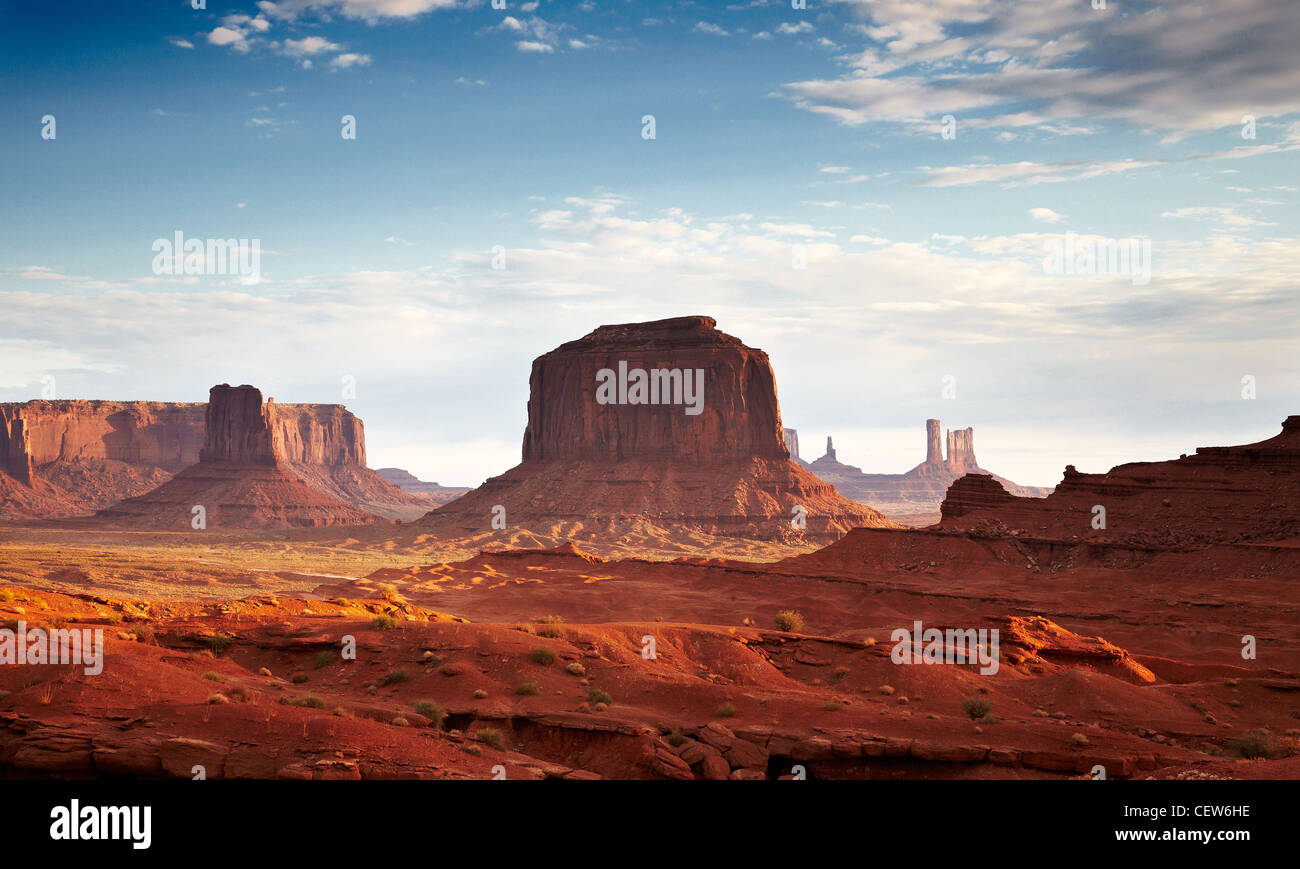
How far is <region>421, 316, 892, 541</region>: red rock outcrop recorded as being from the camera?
102 m

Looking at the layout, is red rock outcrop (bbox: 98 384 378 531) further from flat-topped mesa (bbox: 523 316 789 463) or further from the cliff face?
the cliff face

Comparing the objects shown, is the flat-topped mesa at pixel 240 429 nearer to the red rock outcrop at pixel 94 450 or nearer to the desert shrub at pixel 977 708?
the red rock outcrop at pixel 94 450

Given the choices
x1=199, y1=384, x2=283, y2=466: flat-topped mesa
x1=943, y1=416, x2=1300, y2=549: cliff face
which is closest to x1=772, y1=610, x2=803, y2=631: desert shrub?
x1=943, y1=416, x2=1300, y2=549: cliff face

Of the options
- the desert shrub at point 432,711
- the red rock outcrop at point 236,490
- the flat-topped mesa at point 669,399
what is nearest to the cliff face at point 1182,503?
the desert shrub at point 432,711

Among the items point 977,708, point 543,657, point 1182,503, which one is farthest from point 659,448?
point 977,708

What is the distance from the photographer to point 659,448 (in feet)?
365

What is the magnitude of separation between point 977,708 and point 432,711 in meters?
10.2

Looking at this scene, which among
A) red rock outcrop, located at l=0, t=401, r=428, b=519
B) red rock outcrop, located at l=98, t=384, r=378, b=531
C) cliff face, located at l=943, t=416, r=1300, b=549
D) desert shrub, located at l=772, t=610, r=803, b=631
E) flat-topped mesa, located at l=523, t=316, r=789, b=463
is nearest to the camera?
desert shrub, located at l=772, t=610, r=803, b=631

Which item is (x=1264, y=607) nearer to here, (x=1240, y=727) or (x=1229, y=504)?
(x=1229, y=504)

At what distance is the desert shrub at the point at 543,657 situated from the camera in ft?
68.1

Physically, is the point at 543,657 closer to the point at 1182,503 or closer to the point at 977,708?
the point at 977,708

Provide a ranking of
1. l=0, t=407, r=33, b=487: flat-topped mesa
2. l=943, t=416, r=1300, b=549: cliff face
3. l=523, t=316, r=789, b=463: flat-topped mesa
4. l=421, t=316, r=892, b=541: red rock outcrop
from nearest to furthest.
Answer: l=943, t=416, r=1300, b=549: cliff face, l=421, t=316, r=892, b=541: red rock outcrop, l=523, t=316, r=789, b=463: flat-topped mesa, l=0, t=407, r=33, b=487: flat-topped mesa

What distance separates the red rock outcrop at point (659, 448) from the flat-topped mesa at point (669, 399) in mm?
130

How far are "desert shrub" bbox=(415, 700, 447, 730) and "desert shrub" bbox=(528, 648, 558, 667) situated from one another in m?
3.58
